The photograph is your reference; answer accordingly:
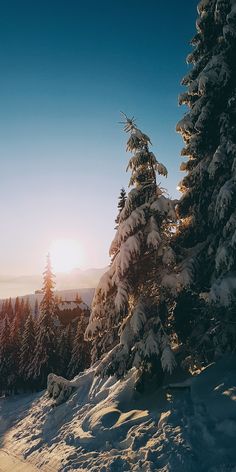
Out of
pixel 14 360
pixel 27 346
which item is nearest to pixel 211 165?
pixel 27 346

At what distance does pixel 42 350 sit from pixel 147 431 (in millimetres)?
35360

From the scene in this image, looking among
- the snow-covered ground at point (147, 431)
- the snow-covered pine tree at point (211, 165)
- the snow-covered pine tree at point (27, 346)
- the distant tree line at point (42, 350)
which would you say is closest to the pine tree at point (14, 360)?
the distant tree line at point (42, 350)

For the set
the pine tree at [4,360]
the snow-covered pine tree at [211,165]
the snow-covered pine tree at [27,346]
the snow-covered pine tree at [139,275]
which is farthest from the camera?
the pine tree at [4,360]

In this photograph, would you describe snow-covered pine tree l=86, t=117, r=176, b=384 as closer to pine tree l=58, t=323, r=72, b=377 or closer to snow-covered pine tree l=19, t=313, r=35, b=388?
snow-covered pine tree l=19, t=313, r=35, b=388

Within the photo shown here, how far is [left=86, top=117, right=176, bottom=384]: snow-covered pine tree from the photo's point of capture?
1329 centimetres

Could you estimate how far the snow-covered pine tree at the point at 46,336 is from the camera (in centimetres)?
4450

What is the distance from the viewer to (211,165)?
1323 cm

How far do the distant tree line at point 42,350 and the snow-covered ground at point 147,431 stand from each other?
2775 cm

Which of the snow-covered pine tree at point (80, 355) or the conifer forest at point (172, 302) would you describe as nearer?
the conifer forest at point (172, 302)

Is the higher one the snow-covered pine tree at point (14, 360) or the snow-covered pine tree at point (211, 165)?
the snow-covered pine tree at point (211, 165)

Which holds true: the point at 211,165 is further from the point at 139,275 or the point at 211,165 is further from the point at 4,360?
the point at 4,360

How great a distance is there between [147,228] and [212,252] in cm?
245

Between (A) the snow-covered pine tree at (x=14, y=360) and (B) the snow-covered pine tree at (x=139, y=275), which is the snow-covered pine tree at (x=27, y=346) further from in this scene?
(B) the snow-covered pine tree at (x=139, y=275)

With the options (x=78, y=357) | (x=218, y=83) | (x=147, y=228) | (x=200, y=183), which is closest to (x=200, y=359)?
(x=147, y=228)
